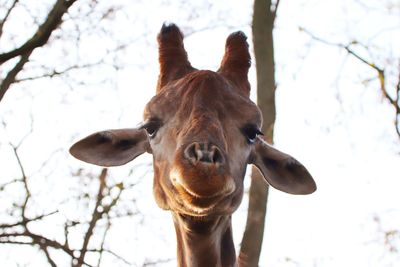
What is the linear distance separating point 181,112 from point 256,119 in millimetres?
682

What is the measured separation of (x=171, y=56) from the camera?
7.00 meters

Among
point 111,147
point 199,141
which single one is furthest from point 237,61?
point 199,141

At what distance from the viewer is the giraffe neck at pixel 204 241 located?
18.6 feet

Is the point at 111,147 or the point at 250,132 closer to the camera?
the point at 250,132

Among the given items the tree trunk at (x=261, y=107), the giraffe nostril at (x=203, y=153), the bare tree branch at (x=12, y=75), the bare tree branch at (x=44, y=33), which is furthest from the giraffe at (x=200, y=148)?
the tree trunk at (x=261, y=107)

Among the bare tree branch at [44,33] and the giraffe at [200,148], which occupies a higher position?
the bare tree branch at [44,33]

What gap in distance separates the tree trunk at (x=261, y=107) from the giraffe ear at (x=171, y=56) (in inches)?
98.2

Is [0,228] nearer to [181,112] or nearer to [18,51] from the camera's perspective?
[18,51]

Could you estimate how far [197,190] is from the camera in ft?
15.5


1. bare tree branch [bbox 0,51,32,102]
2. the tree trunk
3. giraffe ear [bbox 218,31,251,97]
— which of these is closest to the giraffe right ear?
giraffe ear [bbox 218,31,251,97]

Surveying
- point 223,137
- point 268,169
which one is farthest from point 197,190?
point 268,169

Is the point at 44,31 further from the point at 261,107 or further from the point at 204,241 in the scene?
the point at 261,107

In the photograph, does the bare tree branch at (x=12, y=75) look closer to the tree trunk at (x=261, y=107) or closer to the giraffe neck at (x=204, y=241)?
the tree trunk at (x=261, y=107)

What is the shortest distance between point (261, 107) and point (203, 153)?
18.4 feet
